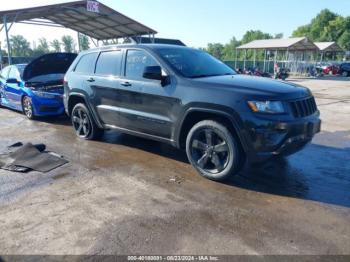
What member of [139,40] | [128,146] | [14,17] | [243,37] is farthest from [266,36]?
[128,146]

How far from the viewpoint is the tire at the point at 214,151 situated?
14.4ft

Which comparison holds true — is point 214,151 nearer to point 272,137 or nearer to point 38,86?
point 272,137

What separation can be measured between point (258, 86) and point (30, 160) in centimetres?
386

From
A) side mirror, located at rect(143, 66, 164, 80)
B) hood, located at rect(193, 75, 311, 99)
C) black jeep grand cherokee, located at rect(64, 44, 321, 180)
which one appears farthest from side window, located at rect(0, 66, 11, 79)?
hood, located at rect(193, 75, 311, 99)

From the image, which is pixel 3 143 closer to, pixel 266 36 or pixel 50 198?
pixel 50 198

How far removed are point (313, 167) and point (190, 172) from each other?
1985mm

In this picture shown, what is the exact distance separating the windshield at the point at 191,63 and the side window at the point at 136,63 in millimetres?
238

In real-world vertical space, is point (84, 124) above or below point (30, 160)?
above

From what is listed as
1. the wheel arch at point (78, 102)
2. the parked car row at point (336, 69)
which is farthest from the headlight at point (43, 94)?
the parked car row at point (336, 69)

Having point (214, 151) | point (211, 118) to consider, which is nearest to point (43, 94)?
point (211, 118)

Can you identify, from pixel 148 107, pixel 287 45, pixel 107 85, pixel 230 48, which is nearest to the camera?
pixel 148 107

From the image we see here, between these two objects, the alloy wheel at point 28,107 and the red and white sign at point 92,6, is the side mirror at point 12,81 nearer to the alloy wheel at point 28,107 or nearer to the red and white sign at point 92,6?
the alloy wheel at point 28,107

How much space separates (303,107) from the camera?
4453 mm

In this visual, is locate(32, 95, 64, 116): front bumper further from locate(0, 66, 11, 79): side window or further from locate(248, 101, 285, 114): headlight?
locate(248, 101, 285, 114): headlight
